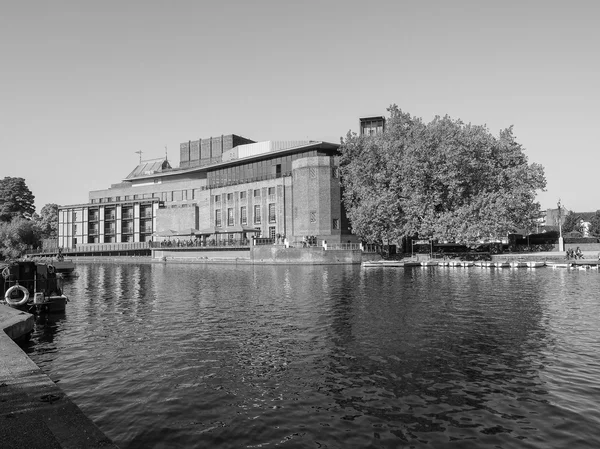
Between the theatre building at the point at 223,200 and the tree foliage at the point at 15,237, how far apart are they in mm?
12311

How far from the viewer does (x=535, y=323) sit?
715 inches

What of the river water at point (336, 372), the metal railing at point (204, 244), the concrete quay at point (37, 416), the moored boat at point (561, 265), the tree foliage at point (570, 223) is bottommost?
the river water at point (336, 372)

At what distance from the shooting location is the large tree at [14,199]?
109 meters

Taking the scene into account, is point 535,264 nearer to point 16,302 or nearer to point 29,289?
point 29,289

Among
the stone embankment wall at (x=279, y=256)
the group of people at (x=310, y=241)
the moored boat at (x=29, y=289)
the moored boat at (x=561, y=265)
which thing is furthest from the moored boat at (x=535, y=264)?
the moored boat at (x=29, y=289)

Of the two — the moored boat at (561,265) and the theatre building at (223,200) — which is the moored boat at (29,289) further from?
the theatre building at (223,200)

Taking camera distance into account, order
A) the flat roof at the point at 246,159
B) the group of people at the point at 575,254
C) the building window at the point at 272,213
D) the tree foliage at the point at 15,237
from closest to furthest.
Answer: the group of people at the point at 575,254 → the flat roof at the point at 246,159 → the building window at the point at 272,213 → the tree foliage at the point at 15,237

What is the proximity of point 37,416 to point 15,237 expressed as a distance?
312ft

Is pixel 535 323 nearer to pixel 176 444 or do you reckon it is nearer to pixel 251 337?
pixel 251 337

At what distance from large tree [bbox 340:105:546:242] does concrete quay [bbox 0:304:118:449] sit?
50.3 m

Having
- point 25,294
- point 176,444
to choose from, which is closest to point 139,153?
point 25,294

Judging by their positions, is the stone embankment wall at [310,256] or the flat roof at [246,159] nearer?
the stone embankment wall at [310,256]

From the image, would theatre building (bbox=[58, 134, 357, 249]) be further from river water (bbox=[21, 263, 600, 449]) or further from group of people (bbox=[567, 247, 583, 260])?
river water (bbox=[21, 263, 600, 449])

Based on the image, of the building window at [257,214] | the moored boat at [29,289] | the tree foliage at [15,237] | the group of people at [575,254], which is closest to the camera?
the moored boat at [29,289]
